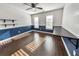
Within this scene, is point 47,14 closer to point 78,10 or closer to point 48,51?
point 78,10

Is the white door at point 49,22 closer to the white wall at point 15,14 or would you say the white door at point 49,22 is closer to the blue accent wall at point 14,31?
the blue accent wall at point 14,31

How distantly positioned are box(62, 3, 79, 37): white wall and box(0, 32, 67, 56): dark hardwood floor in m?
0.23

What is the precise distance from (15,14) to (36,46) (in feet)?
1.96

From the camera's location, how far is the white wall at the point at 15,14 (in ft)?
3.23

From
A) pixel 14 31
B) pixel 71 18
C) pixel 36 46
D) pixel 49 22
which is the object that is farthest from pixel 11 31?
pixel 71 18

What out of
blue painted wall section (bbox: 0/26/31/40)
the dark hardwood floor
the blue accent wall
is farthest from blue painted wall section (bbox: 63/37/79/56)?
blue painted wall section (bbox: 0/26/31/40)

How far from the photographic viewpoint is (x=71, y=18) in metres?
1.06

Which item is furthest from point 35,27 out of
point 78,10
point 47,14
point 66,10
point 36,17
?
point 78,10

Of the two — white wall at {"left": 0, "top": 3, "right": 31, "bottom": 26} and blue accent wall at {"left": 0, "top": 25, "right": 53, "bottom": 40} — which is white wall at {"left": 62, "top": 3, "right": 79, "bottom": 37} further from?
white wall at {"left": 0, "top": 3, "right": 31, "bottom": 26}

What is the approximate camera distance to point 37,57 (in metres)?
1.06

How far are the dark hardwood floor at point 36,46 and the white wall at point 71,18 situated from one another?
0.23 meters

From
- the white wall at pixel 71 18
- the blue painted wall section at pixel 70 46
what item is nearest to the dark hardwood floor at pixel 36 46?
the blue painted wall section at pixel 70 46

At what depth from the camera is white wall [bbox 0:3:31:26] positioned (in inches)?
38.8

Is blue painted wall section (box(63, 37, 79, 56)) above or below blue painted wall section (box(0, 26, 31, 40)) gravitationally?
below
